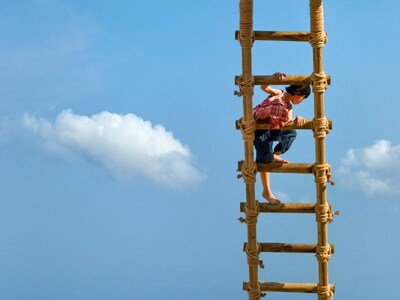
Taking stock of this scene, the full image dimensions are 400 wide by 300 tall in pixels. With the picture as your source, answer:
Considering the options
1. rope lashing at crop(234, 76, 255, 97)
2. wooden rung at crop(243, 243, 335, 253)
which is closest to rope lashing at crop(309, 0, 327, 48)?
rope lashing at crop(234, 76, 255, 97)

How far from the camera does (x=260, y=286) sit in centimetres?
1021

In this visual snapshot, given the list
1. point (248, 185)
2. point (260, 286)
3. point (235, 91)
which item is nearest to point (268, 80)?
point (235, 91)

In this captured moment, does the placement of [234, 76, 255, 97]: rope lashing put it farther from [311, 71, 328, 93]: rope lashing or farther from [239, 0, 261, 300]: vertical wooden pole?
[311, 71, 328, 93]: rope lashing

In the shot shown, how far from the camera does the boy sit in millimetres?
9922

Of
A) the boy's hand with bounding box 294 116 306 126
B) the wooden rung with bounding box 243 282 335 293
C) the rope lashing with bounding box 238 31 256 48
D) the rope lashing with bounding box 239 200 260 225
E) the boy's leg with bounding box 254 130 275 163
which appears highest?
the rope lashing with bounding box 238 31 256 48

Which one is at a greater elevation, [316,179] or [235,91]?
[235,91]

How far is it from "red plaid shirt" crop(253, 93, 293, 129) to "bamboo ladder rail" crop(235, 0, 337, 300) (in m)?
0.06

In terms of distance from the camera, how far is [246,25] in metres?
9.79

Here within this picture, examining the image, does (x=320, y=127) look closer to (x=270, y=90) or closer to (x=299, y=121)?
(x=299, y=121)

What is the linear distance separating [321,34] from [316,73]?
33 centimetres

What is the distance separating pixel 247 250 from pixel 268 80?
1484mm

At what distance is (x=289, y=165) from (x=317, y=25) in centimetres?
120

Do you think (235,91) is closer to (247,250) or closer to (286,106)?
(286,106)

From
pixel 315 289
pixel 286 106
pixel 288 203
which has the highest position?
pixel 286 106
